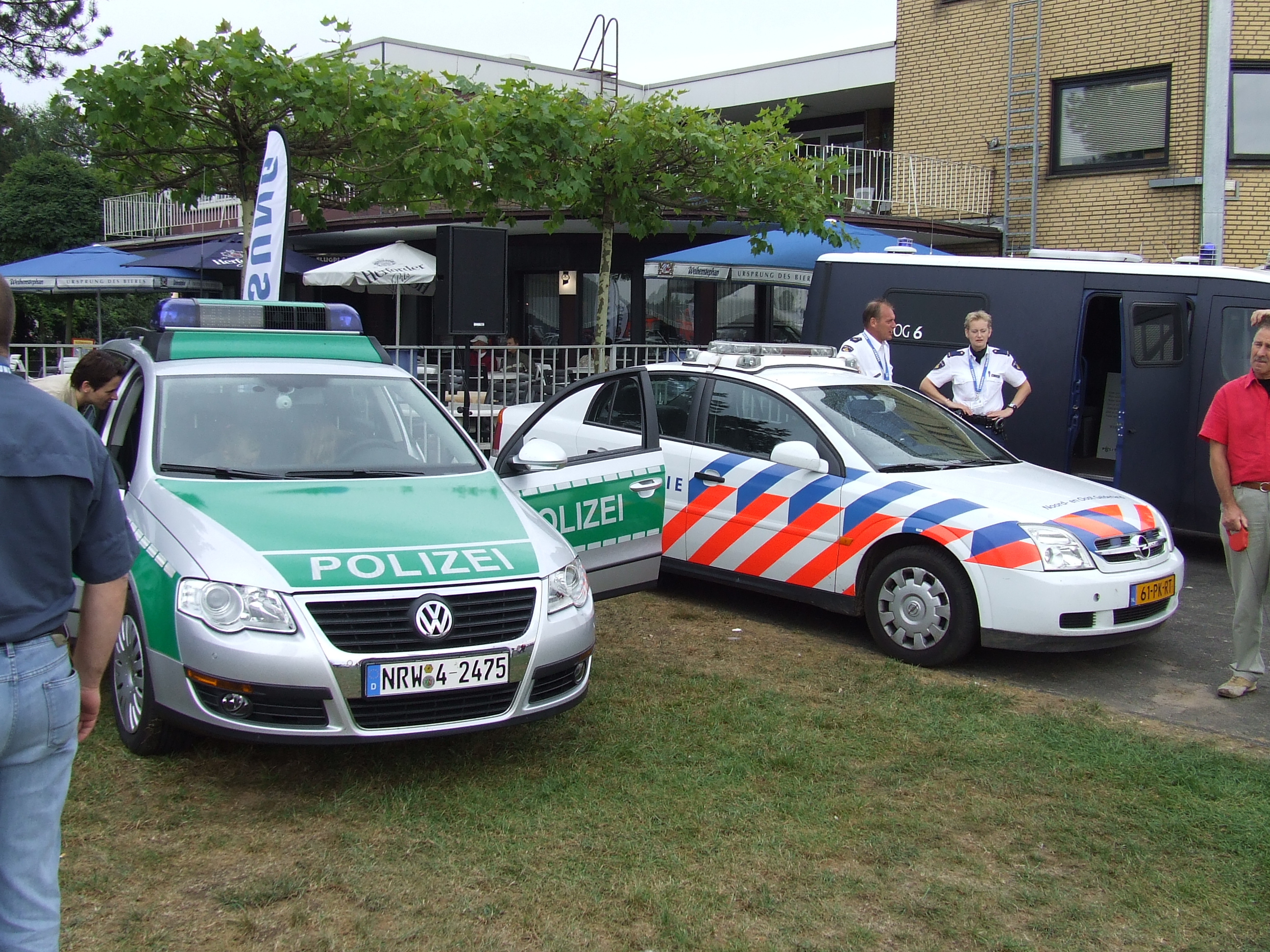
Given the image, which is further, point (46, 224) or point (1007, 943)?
point (46, 224)

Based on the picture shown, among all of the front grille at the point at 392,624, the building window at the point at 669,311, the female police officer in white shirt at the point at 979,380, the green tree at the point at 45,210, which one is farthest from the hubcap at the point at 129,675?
the green tree at the point at 45,210

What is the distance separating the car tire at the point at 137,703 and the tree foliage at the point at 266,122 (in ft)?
18.3

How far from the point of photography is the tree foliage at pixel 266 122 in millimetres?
8820

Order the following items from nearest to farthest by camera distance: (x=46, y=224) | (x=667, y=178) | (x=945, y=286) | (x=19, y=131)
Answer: (x=945, y=286)
(x=667, y=178)
(x=46, y=224)
(x=19, y=131)

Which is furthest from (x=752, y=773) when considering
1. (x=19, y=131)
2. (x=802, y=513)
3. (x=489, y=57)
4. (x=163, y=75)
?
(x=19, y=131)

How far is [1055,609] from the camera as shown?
5.96 meters

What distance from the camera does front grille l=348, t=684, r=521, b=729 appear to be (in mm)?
4223

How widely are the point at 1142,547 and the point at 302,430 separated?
14.5 ft

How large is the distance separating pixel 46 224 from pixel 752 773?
3121 centimetres

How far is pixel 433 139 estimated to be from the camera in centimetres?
960

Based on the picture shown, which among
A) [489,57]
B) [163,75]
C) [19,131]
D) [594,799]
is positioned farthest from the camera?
[19,131]

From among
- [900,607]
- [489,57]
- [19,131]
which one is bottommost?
[900,607]

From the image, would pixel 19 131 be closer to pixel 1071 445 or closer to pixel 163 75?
pixel 163 75

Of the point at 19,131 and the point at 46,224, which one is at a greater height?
the point at 19,131
